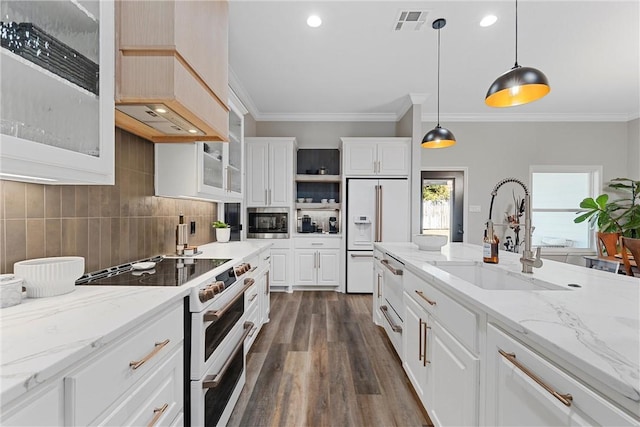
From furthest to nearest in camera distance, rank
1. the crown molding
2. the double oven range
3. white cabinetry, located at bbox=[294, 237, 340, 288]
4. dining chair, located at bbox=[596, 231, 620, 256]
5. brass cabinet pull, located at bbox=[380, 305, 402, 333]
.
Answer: the crown molding → white cabinetry, located at bbox=[294, 237, 340, 288] → dining chair, located at bbox=[596, 231, 620, 256] → brass cabinet pull, located at bbox=[380, 305, 402, 333] → the double oven range

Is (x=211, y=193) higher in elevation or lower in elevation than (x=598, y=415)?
higher

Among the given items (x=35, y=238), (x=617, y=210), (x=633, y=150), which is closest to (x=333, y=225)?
(x=35, y=238)

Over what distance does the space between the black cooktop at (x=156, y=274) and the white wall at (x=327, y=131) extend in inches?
142

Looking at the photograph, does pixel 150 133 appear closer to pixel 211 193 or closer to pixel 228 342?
pixel 211 193

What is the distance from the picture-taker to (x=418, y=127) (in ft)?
14.3

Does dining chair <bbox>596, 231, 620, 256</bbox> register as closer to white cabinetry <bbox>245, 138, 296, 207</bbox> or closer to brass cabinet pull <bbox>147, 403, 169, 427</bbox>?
white cabinetry <bbox>245, 138, 296, 207</bbox>

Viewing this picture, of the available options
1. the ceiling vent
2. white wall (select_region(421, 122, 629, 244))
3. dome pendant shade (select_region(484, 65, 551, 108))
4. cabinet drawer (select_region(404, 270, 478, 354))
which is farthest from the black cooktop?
white wall (select_region(421, 122, 629, 244))

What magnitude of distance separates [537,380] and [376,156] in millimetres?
3962

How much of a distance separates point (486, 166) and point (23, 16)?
18.9 feet

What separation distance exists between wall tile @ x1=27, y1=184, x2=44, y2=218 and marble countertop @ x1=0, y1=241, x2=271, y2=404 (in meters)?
0.36

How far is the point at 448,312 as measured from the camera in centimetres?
134

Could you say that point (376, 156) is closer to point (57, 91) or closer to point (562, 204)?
point (562, 204)

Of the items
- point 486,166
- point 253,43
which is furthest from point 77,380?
point 486,166

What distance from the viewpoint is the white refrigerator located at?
14.6 ft
